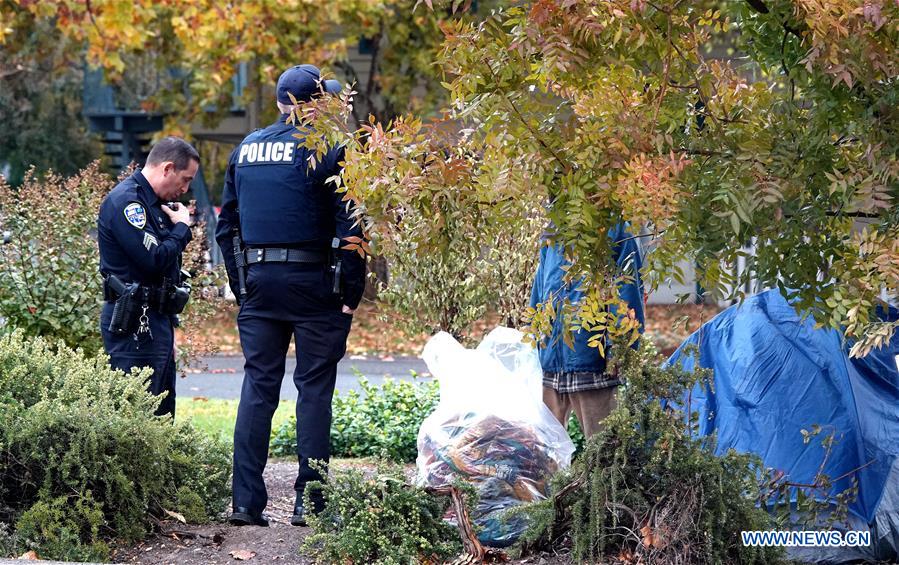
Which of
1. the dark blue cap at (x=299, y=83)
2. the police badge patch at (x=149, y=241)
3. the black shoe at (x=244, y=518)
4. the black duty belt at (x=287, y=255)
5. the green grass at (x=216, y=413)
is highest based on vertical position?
the dark blue cap at (x=299, y=83)

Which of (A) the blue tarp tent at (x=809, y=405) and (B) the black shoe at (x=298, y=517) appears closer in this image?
(A) the blue tarp tent at (x=809, y=405)

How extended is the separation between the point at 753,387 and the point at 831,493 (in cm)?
58

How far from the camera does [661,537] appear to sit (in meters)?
4.07

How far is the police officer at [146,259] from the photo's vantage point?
5.44m

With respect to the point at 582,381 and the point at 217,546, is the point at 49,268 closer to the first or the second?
the point at 217,546

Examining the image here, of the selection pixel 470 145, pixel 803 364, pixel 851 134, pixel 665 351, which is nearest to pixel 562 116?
pixel 470 145

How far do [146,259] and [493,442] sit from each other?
1.92 meters

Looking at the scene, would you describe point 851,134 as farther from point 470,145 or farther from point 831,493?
point 831,493

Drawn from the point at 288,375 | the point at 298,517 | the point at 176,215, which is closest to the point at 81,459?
the point at 298,517

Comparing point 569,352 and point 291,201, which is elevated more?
point 291,201

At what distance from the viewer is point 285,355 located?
17.1 ft

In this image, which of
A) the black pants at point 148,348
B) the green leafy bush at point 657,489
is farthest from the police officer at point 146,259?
the green leafy bush at point 657,489

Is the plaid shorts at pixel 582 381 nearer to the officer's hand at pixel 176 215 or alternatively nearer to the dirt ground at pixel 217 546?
the dirt ground at pixel 217 546

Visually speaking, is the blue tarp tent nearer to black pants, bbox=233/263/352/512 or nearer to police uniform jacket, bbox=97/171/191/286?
black pants, bbox=233/263/352/512
